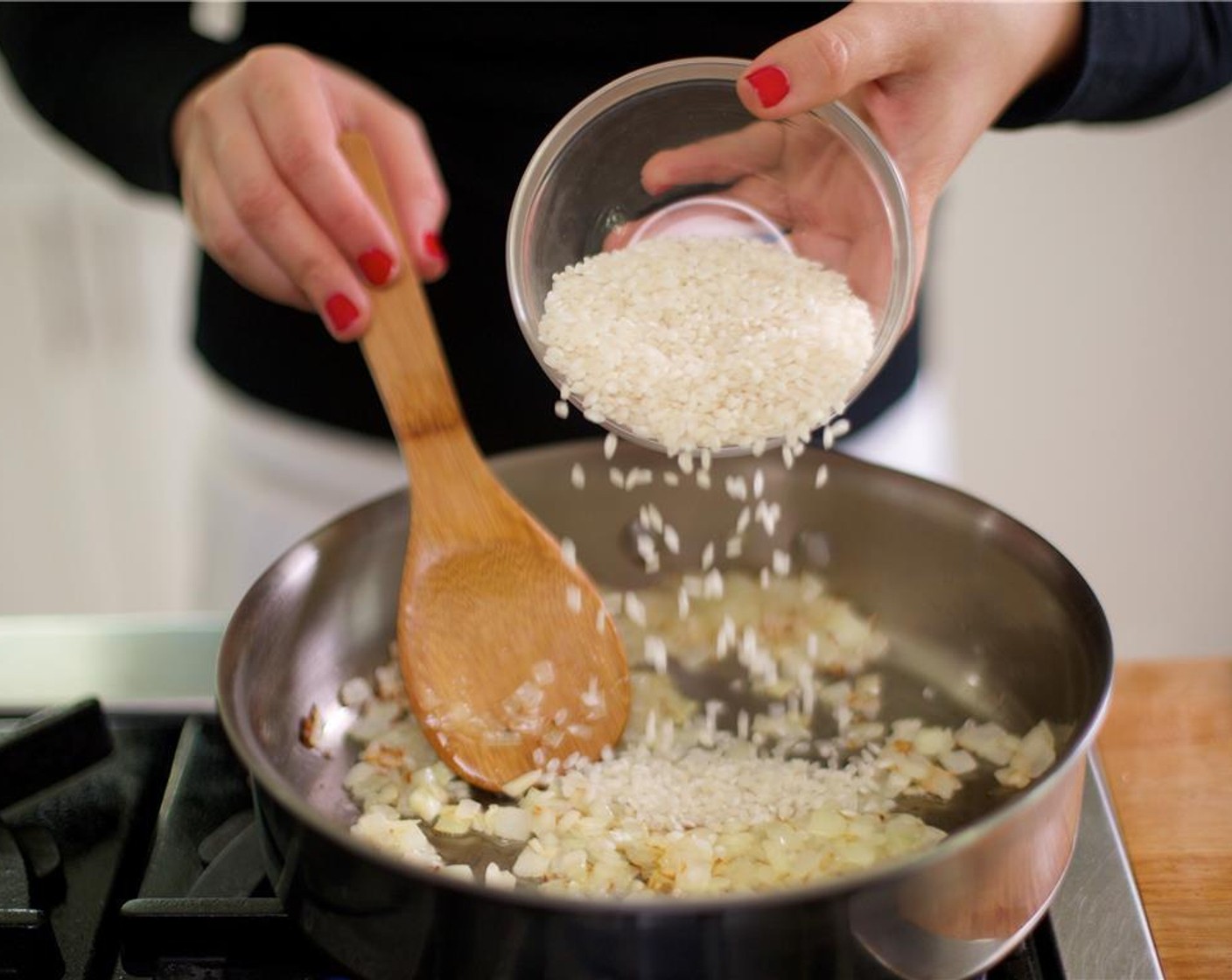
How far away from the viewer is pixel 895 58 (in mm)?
690

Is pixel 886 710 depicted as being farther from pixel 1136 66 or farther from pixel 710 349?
pixel 1136 66

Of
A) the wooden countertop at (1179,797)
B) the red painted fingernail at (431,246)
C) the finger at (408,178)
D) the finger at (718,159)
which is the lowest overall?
the wooden countertop at (1179,797)

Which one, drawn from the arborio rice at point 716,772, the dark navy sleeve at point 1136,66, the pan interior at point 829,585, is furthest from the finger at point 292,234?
the dark navy sleeve at point 1136,66

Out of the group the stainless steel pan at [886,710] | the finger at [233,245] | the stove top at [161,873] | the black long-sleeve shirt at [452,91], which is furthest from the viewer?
the black long-sleeve shirt at [452,91]

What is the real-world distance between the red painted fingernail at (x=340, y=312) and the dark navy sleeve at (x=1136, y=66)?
0.44 meters

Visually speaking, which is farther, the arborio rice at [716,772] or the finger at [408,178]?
the finger at [408,178]

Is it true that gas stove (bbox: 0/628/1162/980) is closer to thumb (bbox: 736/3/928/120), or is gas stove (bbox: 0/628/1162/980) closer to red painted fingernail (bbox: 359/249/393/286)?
red painted fingernail (bbox: 359/249/393/286)

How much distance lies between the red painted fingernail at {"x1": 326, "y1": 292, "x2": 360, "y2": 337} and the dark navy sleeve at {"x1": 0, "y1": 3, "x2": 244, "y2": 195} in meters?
0.25

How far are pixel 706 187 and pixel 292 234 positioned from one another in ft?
0.86

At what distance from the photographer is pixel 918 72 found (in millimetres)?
717

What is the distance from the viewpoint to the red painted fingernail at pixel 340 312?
0.84 metres

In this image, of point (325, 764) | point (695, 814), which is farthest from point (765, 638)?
point (325, 764)

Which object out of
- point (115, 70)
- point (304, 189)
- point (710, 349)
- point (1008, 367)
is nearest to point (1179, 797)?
point (710, 349)

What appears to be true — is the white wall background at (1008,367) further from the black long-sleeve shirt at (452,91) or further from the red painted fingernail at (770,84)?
the red painted fingernail at (770,84)
